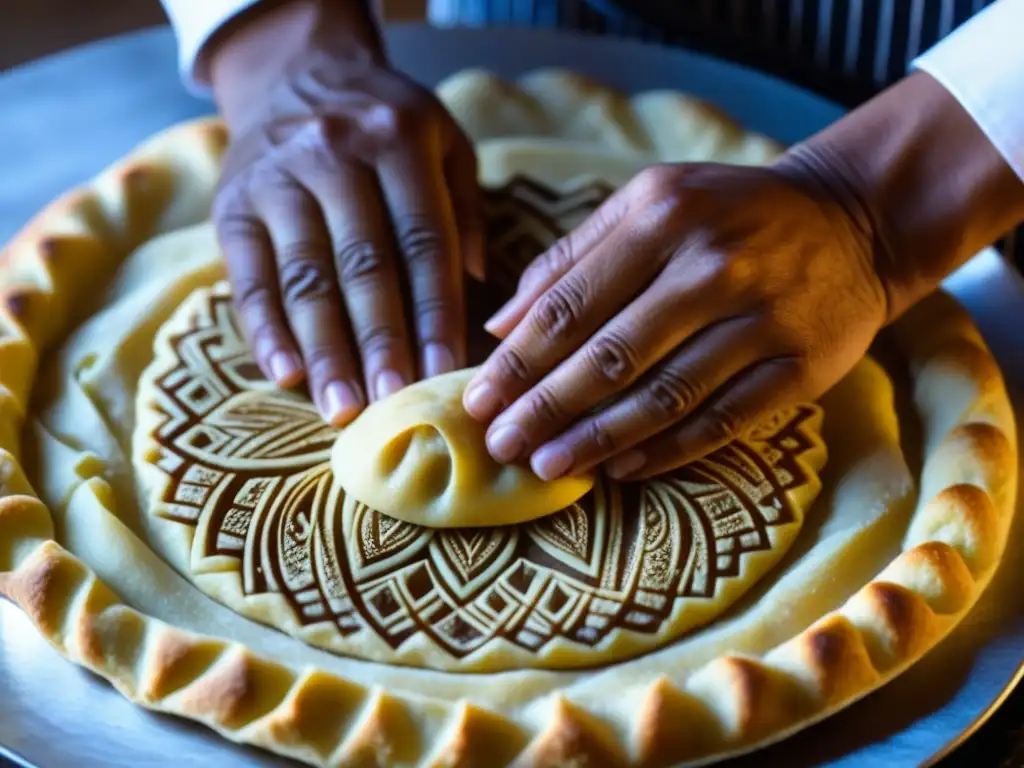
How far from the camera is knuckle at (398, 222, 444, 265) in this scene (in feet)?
3.74

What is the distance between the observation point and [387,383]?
1.06 metres

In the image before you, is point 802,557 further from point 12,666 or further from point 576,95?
point 576,95

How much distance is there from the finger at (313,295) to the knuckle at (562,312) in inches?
7.8

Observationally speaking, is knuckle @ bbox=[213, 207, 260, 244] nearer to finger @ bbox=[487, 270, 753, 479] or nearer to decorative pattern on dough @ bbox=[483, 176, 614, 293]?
decorative pattern on dough @ bbox=[483, 176, 614, 293]

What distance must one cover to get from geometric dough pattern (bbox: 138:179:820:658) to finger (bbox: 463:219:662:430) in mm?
121

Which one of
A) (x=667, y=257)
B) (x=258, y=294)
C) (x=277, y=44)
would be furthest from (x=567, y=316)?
(x=277, y=44)

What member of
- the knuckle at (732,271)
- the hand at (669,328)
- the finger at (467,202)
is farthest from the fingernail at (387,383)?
the knuckle at (732,271)

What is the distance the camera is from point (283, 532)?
0.96 m

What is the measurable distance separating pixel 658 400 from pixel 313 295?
1.20 feet

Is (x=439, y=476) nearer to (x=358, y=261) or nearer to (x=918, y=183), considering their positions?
(x=358, y=261)

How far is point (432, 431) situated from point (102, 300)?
0.49 meters

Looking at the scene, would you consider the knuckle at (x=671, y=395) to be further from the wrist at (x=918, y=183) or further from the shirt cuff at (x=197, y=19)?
the shirt cuff at (x=197, y=19)

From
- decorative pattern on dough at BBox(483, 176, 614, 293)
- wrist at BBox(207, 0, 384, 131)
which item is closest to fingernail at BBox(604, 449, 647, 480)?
decorative pattern on dough at BBox(483, 176, 614, 293)

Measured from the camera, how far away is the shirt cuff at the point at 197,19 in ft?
4.43
